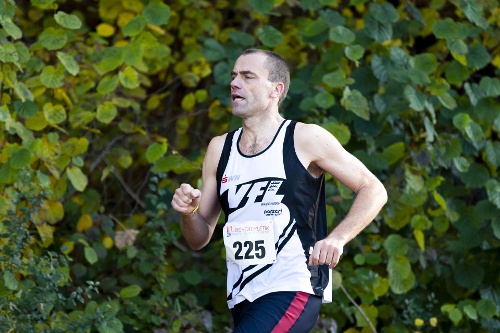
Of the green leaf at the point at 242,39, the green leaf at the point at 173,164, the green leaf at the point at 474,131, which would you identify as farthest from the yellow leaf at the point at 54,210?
the green leaf at the point at 474,131

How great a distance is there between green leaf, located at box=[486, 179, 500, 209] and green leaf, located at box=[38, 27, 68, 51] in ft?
8.78

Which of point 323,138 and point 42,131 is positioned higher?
point 323,138

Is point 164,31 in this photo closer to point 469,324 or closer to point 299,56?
point 299,56

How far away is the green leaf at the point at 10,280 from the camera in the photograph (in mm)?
4898

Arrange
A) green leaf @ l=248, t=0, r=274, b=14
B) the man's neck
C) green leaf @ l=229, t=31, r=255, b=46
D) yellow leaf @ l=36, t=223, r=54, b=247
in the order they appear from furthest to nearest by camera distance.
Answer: green leaf @ l=229, t=31, r=255, b=46 → green leaf @ l=248, t=0, r=274, b=14 → yellow leaf @ l=36, t=223, r=54, b=247 → the man's neck

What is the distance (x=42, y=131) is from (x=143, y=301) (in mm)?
1206

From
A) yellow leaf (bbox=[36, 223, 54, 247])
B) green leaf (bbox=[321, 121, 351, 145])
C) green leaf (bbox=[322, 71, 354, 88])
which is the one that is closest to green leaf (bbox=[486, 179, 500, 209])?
green leaf (bbox=[321, 121, 351, 145])

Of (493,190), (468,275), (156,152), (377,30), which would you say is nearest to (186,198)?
(156,152)

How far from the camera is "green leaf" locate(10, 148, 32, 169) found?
17.3 ft

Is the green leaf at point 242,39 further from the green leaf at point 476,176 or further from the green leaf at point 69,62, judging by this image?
the green leaf at point 476,176

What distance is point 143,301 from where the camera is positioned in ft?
19.3

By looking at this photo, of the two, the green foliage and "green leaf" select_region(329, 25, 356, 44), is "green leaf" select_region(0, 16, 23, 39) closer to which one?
the green foliage

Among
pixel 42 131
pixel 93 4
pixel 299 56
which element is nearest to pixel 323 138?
pixel 42 131

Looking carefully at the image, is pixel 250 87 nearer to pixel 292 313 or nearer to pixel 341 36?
pixel 292 313
